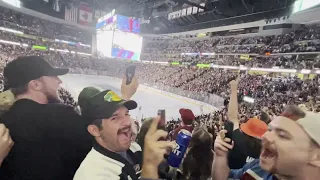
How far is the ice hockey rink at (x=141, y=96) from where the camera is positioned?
0.94 meters

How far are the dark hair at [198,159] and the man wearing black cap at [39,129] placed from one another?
415mm

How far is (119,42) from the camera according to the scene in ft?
5.33

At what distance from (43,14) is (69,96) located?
2.06 feet

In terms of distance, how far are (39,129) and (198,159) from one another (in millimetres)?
595

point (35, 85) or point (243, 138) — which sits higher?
point (35, 85)

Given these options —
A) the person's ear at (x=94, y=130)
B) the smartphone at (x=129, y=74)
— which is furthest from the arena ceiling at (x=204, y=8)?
the person's ear at (x=94, y=130)

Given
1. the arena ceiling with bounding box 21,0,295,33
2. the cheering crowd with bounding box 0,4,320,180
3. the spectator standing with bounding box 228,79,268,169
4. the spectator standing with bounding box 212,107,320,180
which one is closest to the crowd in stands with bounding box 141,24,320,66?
the arena ceiling with bounding box 21,0,295,33

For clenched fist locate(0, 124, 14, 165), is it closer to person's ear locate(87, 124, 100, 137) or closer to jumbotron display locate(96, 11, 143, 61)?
person's ear locate(87, 124, 100, 137)

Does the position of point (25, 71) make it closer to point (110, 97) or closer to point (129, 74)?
point (110, 97)

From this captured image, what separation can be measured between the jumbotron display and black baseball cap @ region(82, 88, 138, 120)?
2.17 feet

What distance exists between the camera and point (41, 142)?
673 millimetres

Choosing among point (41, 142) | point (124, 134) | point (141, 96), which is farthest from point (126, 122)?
point (141, 96)

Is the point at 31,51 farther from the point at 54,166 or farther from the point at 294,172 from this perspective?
the point at 294,172

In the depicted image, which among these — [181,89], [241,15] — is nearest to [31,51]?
[181,89]
